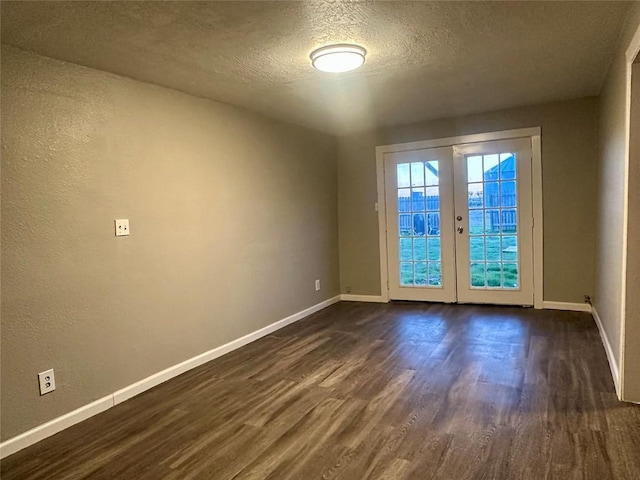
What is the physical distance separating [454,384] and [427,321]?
1.69 metres

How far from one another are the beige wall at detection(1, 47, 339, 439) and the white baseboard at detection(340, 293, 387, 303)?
58.0 inches

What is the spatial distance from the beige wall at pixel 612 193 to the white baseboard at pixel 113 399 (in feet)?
9.40

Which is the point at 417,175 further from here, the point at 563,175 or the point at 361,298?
the point at 361,298

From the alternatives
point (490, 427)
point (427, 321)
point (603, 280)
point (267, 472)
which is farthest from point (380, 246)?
point (267, 472)

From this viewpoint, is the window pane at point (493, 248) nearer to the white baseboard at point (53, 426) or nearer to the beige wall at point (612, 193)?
the beige wall at point (612, 193)

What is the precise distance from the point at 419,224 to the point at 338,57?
10.1ft

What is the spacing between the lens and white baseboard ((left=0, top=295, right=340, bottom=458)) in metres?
2.39

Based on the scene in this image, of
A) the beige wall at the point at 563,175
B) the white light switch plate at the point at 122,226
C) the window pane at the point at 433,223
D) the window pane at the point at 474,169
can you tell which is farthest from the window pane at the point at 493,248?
the white light switch plate at the point at 122,226

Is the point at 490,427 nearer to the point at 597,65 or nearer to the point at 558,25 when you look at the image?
the point at 558,25

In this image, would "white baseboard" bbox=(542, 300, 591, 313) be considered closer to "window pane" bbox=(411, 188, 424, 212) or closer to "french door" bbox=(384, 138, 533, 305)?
"french door" bbox=(384, 138, 533, 305)

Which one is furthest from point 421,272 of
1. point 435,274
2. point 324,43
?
point 324,43

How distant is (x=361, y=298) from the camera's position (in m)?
5.87

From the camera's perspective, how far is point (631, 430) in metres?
2.30

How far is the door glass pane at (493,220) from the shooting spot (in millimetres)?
5008
